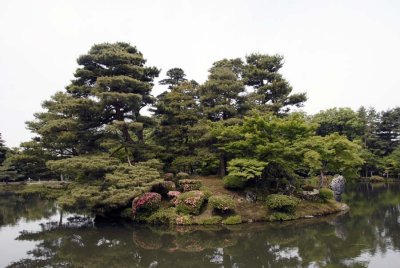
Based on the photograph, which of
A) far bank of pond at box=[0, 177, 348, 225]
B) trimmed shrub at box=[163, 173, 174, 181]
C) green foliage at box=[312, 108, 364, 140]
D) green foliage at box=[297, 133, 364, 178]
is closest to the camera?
far bank of pond at box=[0, 177, 348, 225]

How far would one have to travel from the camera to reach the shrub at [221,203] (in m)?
19.6

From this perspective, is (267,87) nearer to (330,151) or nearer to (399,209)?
(330,151)

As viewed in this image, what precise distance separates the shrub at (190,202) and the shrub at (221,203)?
688 mm

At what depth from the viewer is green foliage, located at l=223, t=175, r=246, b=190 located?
22.6 meters

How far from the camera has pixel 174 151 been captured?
2547 centimetres

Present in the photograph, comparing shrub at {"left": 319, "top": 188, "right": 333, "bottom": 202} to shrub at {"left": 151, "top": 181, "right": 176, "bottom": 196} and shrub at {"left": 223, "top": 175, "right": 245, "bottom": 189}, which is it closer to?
shrub at {"left": 223, "top": 175, "right": 245, "bottom": 189}

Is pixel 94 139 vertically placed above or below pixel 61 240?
above

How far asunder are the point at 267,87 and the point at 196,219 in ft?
49.0

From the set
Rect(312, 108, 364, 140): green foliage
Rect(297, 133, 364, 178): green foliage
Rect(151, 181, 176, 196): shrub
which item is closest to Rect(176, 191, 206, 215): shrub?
Rect(151, 181, 176, 196): shrub

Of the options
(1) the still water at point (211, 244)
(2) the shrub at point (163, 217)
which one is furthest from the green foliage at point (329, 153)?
(2) the shrub at point (163, 217)

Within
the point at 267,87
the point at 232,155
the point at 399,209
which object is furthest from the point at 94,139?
the point at 399,209

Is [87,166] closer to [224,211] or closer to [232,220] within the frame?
[224,211]

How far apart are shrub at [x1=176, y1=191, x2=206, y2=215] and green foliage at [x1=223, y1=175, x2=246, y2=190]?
116 inches

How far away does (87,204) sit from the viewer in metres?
19.0
